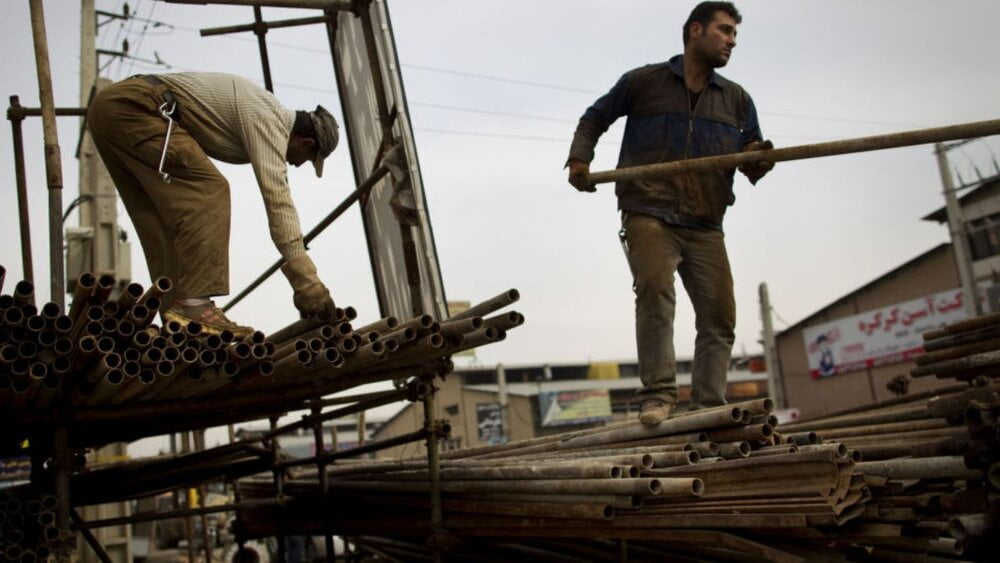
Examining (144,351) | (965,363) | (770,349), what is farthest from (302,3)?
(770,349)

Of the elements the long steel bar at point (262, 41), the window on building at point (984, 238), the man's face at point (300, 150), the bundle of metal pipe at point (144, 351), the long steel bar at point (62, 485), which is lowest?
the long steel bar at point (62, 485)

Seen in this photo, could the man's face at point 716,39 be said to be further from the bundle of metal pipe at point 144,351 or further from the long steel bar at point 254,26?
the long steel bar at point 254,26

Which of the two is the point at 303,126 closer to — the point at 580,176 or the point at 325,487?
the point at 580,176

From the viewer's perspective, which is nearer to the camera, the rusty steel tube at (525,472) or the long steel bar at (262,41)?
the rusty steel tube at (525,472)

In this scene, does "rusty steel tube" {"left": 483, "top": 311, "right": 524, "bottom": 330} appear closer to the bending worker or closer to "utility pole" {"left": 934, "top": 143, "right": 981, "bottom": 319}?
the bending worker

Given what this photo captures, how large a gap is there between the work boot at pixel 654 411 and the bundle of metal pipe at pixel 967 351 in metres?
1.67

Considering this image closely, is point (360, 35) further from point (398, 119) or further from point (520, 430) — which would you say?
point (520, 430)

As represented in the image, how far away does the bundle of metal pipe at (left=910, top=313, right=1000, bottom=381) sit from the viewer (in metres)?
5.39

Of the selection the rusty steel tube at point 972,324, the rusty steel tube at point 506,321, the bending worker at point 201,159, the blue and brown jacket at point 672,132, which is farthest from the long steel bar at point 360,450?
the rusty steel tube at point 972,324

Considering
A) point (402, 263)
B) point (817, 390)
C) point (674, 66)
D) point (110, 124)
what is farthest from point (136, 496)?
point (817, 390)

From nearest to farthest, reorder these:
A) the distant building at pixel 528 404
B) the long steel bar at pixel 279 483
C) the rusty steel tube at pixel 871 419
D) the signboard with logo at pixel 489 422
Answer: the rusty steel tube at pixel 871 419 < the long steel bar at pixel 279 483 < the signboard with logo at pixel 489 422 < the distant building at pixel 528 404

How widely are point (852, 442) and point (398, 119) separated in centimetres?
329

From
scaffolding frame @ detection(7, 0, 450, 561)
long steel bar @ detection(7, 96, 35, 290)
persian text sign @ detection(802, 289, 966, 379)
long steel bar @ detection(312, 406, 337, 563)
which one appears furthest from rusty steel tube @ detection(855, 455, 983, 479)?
persian text sign @ detection(802, 289, 966, 379)

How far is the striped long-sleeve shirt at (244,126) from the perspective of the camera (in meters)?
4.85
